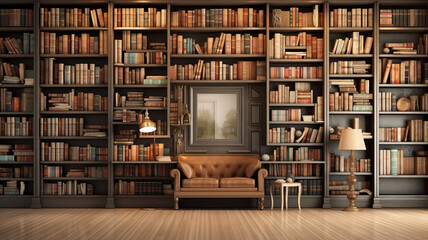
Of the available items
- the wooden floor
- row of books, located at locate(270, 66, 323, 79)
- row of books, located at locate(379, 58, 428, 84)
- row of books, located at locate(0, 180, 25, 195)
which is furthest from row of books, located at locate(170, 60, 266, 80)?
row of books, located at locate(0, 180, 25, 195)

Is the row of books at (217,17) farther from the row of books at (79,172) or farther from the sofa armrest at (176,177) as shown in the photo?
the row of books at (79,172)

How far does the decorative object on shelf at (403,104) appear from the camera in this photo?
877 centimetres

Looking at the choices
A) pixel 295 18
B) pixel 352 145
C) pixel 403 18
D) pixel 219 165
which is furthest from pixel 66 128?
pixel 403 18

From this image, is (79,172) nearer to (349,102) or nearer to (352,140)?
(352,140)

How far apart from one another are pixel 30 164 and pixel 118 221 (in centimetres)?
275

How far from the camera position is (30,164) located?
8.88 m

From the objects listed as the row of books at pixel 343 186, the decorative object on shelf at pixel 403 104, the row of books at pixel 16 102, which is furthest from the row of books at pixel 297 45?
the row of books at pixel 16 102

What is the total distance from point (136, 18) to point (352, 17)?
3.95 meters

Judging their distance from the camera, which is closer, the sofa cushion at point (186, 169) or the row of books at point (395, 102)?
the sofa cushion at point (186, 169)

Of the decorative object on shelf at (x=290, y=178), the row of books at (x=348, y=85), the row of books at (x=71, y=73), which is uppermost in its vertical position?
the row of books at (x=71, y=73)

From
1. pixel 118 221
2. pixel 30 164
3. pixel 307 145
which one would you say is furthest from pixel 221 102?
pixel 30 164

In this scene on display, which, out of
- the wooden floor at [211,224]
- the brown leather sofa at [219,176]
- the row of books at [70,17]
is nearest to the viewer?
the wooden floor at [211,224]

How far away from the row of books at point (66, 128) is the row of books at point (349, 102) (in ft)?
13.8

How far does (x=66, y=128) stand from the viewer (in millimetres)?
8758
